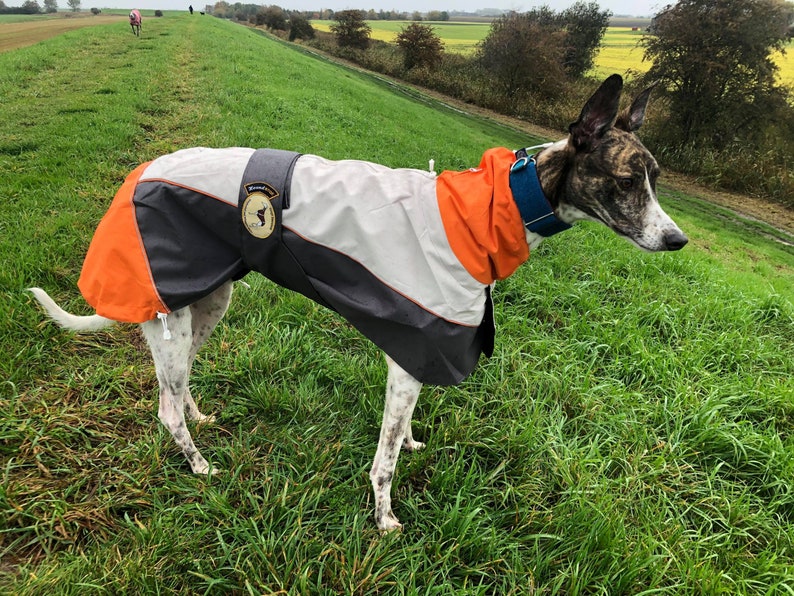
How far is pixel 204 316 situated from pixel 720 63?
1794cm

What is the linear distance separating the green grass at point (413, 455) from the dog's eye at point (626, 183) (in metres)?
1.54

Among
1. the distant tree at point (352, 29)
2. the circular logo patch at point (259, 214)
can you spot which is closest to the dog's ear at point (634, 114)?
the circular logo patch at point (259, 214)

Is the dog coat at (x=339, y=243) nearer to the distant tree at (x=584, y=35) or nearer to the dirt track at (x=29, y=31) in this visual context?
the dirt track at (x=29, y=31)

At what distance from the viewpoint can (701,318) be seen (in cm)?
445

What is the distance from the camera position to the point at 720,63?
14.3 m

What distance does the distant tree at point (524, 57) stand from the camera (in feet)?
69.3

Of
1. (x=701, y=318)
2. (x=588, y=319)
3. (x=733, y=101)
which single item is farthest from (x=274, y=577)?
(x=733, y=101)

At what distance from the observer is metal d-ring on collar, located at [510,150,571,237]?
6.86ft

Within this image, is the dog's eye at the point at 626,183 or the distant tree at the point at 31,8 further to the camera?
the distant tree at the point at 31,8

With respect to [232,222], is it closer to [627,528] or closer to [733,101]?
[627,528]

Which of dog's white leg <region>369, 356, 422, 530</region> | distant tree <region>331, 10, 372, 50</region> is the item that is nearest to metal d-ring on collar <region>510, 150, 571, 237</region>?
dog's white leg <region>369, 356, 422, 530</region>

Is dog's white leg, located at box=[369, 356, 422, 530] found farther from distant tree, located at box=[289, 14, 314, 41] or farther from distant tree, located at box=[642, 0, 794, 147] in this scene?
distant tree, located at box=[289, 14, 314, 41]

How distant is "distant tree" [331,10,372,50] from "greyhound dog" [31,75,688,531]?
122ft

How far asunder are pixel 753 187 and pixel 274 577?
16.8 meters
